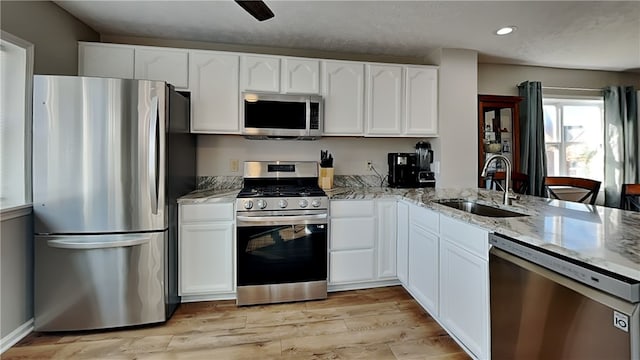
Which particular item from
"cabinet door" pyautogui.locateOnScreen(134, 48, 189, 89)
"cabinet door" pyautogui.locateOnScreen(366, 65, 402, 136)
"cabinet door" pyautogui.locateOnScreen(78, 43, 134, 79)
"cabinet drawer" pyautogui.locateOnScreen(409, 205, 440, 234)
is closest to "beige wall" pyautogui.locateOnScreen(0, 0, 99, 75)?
"cabinet door" pyautogui.locateOnScreen(78, 43, 134, 79)

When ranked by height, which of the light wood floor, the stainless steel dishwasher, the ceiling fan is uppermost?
the ceiling fan

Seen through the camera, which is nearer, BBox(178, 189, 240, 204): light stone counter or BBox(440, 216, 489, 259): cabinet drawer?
BBox(440, 216, 489, 259): cabinet drawer

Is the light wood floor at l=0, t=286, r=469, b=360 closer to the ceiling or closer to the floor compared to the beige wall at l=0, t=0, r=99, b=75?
closer to the floor

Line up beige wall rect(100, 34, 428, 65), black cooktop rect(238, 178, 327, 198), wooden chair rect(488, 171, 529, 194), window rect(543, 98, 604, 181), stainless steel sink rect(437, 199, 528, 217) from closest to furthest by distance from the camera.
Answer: stainless steel sink rect(437, 199, 528, 217) → black cooktop rect(238, 178, 327, 198) → beige wall rect(100, 34, 428, 65) → wooden chair rect(488, 171, 529, 194) → window rect(543, 98, 604, 181)

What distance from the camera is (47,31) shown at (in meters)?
2.28

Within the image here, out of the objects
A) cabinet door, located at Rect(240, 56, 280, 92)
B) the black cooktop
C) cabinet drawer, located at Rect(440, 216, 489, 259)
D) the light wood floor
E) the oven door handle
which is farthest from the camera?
cabinet door, located at Rect(240, 56, 280, 92)

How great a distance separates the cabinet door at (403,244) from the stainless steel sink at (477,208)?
36 cm

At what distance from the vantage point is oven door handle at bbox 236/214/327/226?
250 centimetres

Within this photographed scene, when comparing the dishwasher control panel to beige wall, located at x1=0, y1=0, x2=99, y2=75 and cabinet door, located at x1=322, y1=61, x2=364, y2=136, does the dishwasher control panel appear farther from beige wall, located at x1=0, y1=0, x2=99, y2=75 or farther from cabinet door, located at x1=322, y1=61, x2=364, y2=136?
beige wall, located at x1=0, y1=0, x2=99, y2=75

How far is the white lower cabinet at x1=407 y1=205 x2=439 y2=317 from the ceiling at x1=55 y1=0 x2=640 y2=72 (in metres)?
1.58

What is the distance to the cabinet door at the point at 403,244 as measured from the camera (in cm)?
266

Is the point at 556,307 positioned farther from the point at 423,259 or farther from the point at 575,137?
the point at 575,137

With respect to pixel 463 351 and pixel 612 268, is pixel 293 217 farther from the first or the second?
pixel 612 268

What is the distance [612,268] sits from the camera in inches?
38.4
